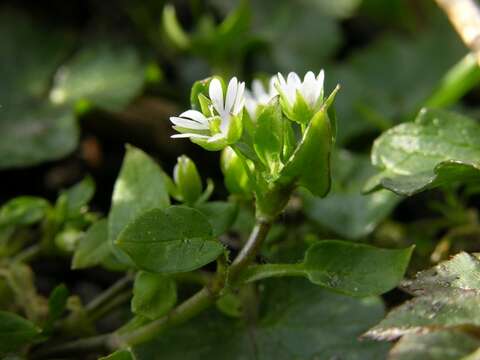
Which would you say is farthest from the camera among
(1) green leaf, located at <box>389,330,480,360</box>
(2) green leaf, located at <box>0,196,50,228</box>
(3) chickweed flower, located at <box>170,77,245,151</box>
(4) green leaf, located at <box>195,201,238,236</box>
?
(2) green leaf, located at <box>0,196,50,228</box>

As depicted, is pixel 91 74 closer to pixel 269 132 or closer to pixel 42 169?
pixel 42 169

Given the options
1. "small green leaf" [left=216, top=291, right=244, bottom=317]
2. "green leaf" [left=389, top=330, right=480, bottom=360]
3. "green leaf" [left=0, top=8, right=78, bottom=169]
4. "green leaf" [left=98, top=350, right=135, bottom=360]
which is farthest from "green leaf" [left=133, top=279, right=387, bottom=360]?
"green leaf" [left=0, top=8, right=78, bottom=169]

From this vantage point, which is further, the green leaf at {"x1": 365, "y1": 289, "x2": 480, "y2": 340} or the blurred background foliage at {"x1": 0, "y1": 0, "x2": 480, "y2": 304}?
the blurred background foliage at {"x1": 0, "y1": 0, "x2": 480, "y2": 304}

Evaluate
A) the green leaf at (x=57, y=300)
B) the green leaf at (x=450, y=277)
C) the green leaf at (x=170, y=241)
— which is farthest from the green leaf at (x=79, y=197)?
the green leaf at (x=450, y=277)

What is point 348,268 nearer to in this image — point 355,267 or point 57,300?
point 355,267

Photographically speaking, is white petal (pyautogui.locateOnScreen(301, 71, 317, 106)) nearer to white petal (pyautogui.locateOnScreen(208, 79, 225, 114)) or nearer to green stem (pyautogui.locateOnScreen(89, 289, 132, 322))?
white petal (pyautogui.locateOnScreen(208, 79, 225, 114))

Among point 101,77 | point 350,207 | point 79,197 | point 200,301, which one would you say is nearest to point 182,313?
point 200,301
